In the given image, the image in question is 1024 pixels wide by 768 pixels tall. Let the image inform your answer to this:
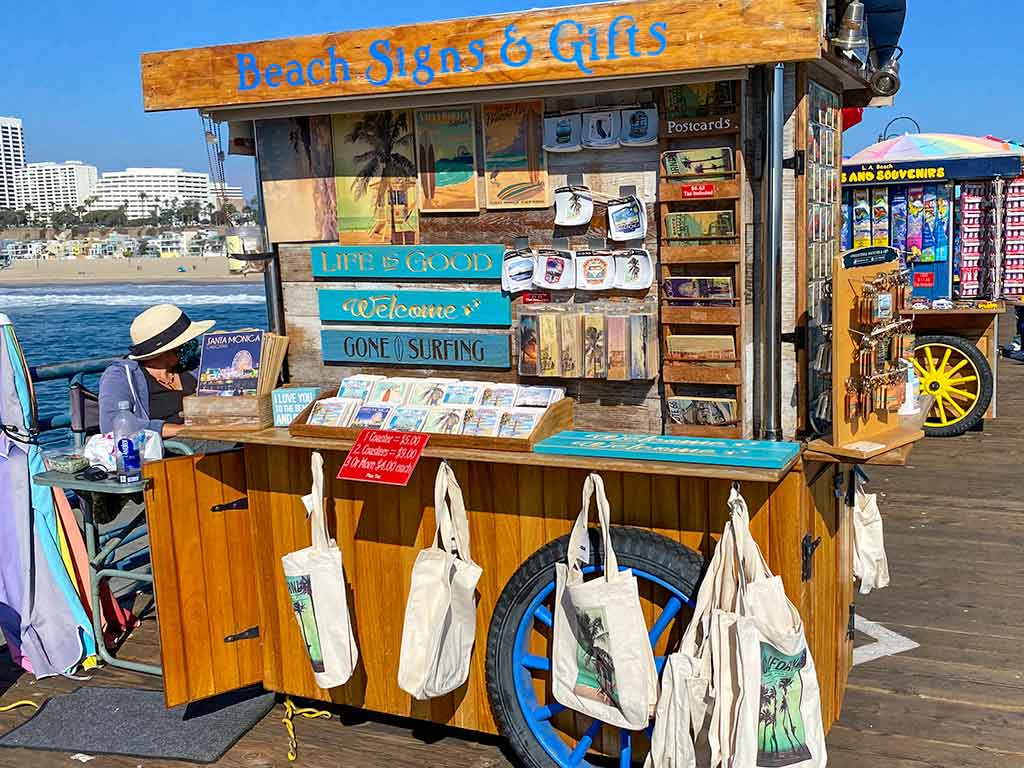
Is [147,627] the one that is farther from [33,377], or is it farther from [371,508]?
[371,508]

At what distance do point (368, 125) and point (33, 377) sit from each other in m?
2.21

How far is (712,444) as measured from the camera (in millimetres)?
3123

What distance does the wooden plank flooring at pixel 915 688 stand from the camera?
3566mm

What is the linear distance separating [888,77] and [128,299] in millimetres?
66661

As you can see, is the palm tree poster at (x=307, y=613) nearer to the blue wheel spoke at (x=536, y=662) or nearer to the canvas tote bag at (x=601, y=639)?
the blue wheel spoke at (x=536, y=662)

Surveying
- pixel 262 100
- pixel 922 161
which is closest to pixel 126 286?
pixel 922 161

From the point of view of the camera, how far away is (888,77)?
3922 mm

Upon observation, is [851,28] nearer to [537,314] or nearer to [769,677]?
[537,314]

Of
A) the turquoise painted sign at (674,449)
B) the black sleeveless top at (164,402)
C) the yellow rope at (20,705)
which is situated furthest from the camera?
the black sleeveless top at (164,402)

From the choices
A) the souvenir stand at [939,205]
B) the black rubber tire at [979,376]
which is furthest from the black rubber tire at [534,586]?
the souvenir stand at [939,205]

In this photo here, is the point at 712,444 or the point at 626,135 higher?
the point at 626,135

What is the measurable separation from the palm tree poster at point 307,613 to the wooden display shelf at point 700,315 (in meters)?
1.47

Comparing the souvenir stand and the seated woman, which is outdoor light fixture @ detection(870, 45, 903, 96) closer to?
the seated woman

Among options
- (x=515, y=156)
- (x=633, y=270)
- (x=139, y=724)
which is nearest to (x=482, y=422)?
(x=633, y=270)
